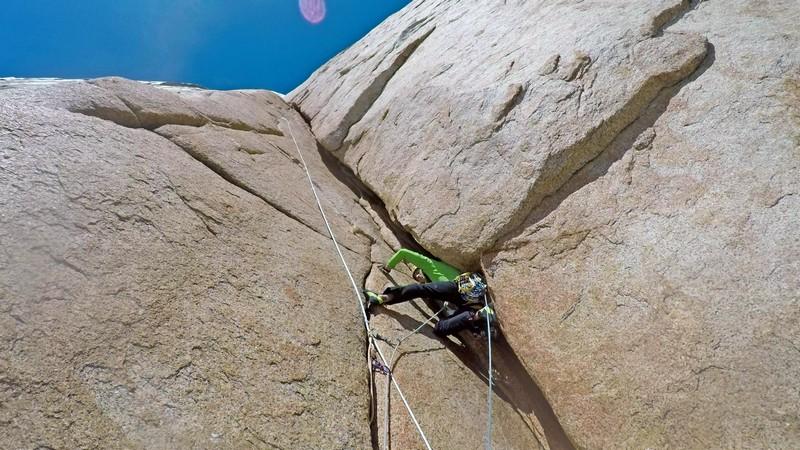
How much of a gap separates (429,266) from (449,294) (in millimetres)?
518

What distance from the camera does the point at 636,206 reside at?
4074 mm

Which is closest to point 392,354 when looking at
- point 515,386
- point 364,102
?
point 515,386

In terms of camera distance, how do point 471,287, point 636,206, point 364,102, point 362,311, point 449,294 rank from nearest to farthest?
point 636,206 → point 362,311 → point 471,287 → point 449,294 → point 364,102

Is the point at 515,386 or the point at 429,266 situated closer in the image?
the point at 515,386

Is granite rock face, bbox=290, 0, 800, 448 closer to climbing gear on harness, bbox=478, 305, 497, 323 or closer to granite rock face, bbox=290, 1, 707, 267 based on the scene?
granite rock face, bbox=290, 1, 707, 267

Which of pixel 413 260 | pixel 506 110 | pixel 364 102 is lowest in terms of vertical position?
pixel 413 260

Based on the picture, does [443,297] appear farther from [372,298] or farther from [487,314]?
[372,298]

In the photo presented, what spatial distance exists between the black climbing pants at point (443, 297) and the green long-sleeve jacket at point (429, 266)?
24 centimetres

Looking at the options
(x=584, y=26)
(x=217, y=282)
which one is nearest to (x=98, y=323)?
(x=217, y=282)

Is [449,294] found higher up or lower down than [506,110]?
lower down

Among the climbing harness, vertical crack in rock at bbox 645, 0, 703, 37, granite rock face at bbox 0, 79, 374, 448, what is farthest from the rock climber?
vertical crack in rock at bbox 645, 0, 703, 37

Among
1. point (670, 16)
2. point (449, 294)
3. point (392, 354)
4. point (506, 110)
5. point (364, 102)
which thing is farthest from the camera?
point (364, 102)

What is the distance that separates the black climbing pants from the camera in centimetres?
456

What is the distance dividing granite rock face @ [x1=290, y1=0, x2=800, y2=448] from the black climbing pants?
0.38 metres
